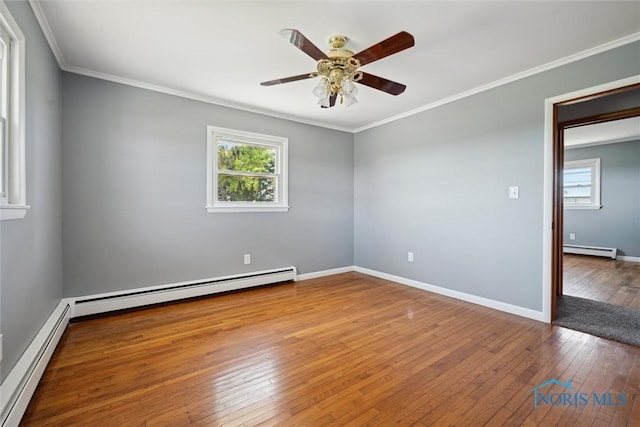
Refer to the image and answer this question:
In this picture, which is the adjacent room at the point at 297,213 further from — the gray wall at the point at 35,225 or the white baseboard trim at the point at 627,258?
the white baseboard trim at the point at 627,258

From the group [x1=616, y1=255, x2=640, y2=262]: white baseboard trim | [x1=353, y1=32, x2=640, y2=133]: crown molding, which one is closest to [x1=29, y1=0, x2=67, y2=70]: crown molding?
[x1=353, y1=32, x2=640, y2=133]: crown molding

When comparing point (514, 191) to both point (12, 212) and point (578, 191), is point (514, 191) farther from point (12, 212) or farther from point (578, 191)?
point (578, 191)

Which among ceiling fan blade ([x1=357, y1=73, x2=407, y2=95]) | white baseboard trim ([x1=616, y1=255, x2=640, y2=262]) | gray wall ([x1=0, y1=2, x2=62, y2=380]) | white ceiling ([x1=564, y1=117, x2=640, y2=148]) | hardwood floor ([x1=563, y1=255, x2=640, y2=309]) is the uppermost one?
white ceiling ([x1=564, y1=117, x2=640, y2=148])

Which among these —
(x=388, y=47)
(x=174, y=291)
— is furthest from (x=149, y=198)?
(x=388, y=47)

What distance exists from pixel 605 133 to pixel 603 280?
2769mm

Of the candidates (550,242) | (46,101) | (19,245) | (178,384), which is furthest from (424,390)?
(46,101)

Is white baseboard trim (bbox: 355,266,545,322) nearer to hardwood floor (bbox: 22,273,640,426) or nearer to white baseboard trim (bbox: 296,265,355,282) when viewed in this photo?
hardwood floor (bbox: 22,273,640,426)

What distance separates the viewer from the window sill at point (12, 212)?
138 cm

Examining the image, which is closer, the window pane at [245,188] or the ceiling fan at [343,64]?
the ceiling fan at [343,64]

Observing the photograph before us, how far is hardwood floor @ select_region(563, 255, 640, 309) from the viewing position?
11.1ft

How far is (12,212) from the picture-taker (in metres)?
1.49

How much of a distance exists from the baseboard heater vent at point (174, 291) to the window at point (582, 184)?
21.6ft

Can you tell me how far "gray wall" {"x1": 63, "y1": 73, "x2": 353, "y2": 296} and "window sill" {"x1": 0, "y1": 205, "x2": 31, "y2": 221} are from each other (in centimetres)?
121

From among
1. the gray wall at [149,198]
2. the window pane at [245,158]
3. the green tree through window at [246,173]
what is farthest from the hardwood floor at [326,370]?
the window pane at [245,158]
